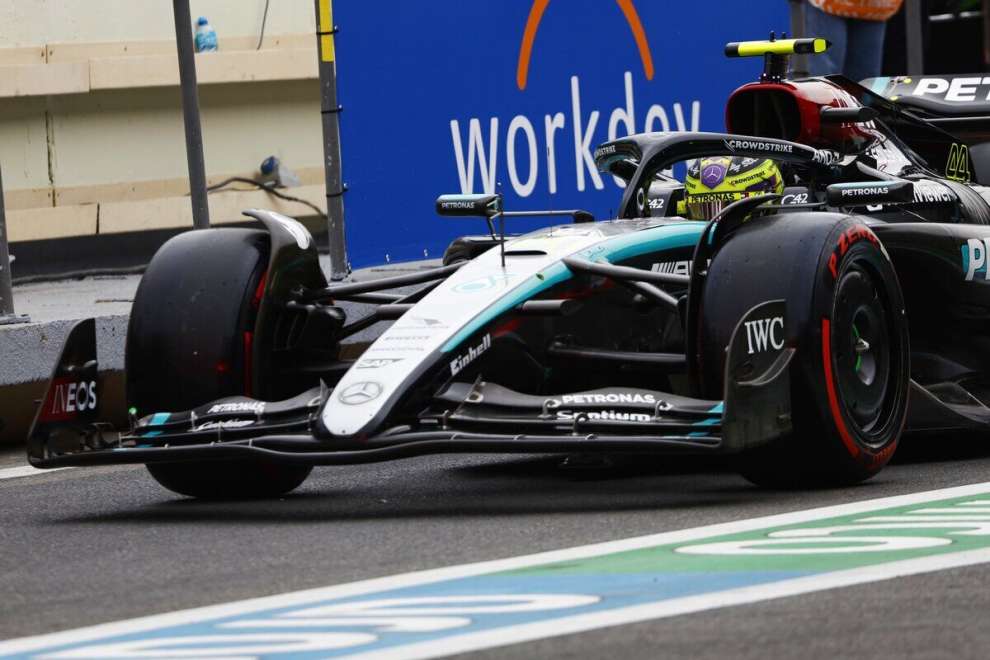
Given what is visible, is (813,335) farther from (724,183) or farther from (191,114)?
(191,114)

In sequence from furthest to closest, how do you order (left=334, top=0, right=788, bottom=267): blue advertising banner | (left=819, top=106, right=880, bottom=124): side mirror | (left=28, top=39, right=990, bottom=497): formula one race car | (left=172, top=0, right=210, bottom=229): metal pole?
(left=334, top=0, right=788, bottom=267): blue advertising banner → (left=172, top=0, right=210, bottom=229): metal pole → (left=819, top=106, right=880, bottom=124): side mirror → (left=28, top=39, right=990, bottom=497): formula one race car

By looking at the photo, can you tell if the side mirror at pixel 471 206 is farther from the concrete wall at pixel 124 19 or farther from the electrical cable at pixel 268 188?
the electrical cable at pixel 268 188

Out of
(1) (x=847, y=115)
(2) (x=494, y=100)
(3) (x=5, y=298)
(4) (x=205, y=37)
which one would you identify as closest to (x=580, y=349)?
(1) (x=847, y=115)

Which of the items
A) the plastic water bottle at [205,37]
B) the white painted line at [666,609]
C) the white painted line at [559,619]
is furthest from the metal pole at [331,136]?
the white painted line at [666,609]

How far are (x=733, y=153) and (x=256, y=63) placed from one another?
679cm

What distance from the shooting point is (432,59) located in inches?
408

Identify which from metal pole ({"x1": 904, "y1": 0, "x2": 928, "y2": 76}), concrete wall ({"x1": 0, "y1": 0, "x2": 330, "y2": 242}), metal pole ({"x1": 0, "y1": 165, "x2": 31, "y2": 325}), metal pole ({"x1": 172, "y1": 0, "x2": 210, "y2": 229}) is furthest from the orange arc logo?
metal pole ({"x1": 904, "y1": 0, "x2": 928, "y2": 76})

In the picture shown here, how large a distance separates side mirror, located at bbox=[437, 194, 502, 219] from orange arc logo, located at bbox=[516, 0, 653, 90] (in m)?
3.69

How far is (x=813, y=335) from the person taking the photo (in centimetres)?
582

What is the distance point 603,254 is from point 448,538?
1.40 m

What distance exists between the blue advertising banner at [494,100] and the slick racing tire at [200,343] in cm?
356

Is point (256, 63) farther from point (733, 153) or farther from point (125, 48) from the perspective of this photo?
point (733, 153)

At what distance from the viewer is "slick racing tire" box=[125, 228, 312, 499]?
248 inches

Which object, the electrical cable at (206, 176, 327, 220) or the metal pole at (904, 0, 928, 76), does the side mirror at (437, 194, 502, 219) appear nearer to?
the electrical cable at (206, 176, 327, 220)
